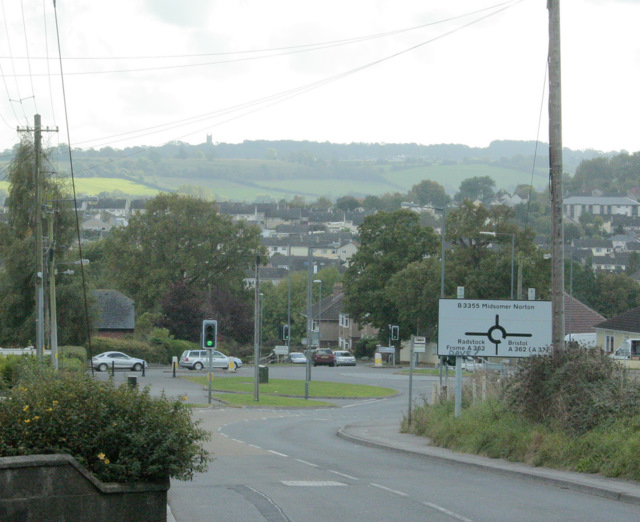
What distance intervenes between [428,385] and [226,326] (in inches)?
1262

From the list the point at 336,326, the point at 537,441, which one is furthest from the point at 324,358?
the point at 537,441

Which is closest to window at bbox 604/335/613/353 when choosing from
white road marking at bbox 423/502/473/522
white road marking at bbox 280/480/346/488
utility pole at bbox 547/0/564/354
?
utility pole at bbox 547/0/564/354

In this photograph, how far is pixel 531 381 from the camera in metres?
19.8

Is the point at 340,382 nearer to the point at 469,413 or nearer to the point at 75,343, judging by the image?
the point at 75,343

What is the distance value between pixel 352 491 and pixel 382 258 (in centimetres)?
6697

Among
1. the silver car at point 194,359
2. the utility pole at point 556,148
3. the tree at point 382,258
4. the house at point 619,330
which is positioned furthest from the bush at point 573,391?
the tree at point 382,258

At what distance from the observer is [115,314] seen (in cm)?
7850

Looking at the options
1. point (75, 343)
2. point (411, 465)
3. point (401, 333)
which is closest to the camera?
point (411, 465)

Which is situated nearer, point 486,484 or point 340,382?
point 486,484

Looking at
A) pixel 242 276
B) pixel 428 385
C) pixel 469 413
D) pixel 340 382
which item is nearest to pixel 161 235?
pixel 242 276

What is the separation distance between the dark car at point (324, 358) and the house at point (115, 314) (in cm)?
1564

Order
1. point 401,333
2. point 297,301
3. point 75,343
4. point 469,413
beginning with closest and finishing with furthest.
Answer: point 469,413, point 75,343, point 401,333, point 297,301

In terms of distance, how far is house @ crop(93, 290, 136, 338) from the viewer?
77.8 metres

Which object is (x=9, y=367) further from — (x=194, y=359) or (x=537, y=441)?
(x=194, y=359)
